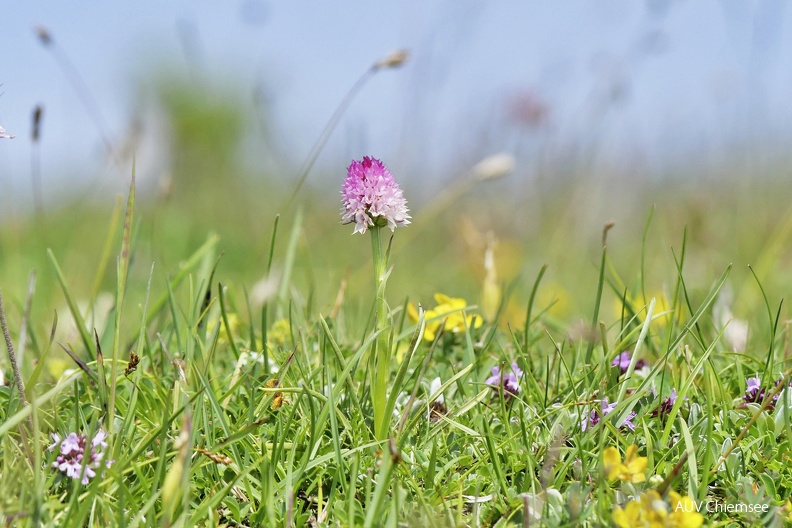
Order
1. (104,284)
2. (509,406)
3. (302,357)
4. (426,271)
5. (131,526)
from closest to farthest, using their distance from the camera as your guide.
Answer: (131,526)
(509,406)
(302,357)
(104,284)
(426,271)

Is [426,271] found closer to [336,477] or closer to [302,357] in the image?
[302,357]

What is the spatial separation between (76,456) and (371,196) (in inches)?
24.6

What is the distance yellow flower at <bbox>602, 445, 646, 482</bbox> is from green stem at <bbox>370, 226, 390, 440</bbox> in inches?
14.2

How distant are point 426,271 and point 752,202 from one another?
244 centimetres

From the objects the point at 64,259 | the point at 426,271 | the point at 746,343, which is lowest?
the point at 426,271

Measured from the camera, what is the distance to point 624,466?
1.14 meters

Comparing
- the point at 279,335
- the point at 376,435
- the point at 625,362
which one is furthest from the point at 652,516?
the point at 279,335

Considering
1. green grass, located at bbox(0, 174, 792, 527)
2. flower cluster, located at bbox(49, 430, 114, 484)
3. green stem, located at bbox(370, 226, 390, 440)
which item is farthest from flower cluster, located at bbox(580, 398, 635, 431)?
flower cluster, located at bbox(49, 430, 114, 484)

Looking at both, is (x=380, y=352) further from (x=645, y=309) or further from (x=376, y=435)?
(x=645, y=309)

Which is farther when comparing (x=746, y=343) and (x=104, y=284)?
(x=104, y=284)

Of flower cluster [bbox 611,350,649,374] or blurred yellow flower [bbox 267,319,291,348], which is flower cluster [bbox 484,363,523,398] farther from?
blurred yellow flower [bbox 267,319,291,348]

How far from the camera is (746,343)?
6.54ft

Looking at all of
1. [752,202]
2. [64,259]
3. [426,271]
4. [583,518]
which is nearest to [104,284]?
[64,259]

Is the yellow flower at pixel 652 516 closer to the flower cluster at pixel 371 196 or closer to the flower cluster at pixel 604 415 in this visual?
the flower cluster at pixel 604 415
